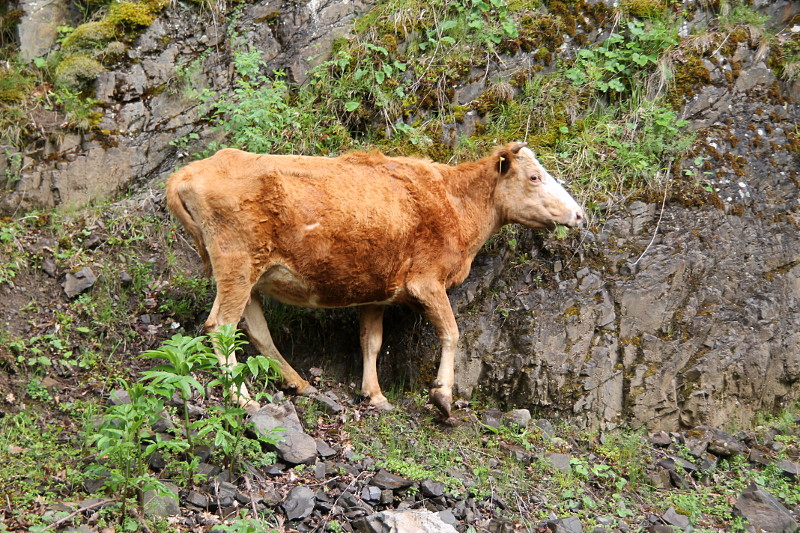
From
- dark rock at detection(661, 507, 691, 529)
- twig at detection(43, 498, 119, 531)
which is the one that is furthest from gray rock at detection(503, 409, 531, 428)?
twig at detection(43, 498, 119, 531)

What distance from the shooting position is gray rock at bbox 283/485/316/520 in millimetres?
5719

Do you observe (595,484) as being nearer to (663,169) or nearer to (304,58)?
(663,169)

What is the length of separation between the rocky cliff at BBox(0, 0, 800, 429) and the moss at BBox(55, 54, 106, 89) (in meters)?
0.19

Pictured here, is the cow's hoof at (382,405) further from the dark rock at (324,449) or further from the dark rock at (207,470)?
the dark rock at (207,470)

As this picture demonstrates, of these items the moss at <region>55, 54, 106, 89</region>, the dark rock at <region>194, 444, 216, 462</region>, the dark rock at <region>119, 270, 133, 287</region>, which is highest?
the moss at <region>55, 54, 106, 89</region>

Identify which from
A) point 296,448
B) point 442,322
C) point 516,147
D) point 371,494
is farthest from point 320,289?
point 516,147

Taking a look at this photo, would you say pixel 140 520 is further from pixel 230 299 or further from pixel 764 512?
pixel 764 512

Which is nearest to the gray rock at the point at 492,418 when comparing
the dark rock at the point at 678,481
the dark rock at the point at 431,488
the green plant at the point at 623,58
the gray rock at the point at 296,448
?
the dark rock at the point at 431,488

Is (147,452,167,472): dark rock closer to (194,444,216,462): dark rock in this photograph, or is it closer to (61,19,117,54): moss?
(194,444,216,462): dark rock

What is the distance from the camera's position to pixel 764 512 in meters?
6.61

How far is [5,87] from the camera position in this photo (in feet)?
31.5

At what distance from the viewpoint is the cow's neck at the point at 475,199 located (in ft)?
26.6

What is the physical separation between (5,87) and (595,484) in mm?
8641

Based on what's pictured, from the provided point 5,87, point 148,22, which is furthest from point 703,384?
point 5,87
